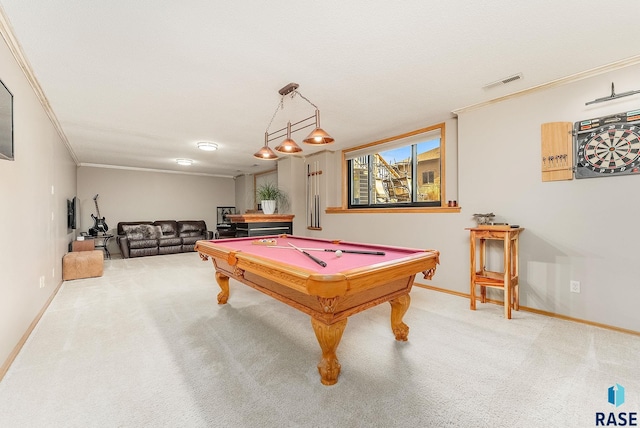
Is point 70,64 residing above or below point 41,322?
above

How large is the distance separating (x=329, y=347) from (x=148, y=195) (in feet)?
26.4

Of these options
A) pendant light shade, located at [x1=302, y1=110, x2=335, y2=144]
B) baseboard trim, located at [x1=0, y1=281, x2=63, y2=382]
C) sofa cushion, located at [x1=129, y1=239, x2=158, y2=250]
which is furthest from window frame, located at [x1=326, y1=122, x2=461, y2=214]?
sofa cushion, located at [x1=129, y1=239, x2=158, y2=250]

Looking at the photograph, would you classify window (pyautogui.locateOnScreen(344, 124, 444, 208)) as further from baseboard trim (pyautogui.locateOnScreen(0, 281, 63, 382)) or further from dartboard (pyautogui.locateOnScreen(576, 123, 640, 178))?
baseboard trim (pyautogui.locateOnScreen(0, 281, 63, 382))

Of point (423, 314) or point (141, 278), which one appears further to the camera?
point (141, 278)

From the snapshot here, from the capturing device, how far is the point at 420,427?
4.44 ft

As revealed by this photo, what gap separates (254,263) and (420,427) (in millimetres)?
1384

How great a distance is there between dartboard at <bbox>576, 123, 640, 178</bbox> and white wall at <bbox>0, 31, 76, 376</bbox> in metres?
4.85

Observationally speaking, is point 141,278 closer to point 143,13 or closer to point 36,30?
point 36,30

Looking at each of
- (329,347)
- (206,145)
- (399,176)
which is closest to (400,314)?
(329,347)

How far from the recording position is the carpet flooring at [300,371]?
1.44 m

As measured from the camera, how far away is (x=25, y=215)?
2.38 meters

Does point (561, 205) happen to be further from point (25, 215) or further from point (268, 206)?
point (25, 215)

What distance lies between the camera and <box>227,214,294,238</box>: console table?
587cm

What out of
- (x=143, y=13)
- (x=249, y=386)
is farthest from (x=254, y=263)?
(x=143, y=13)
